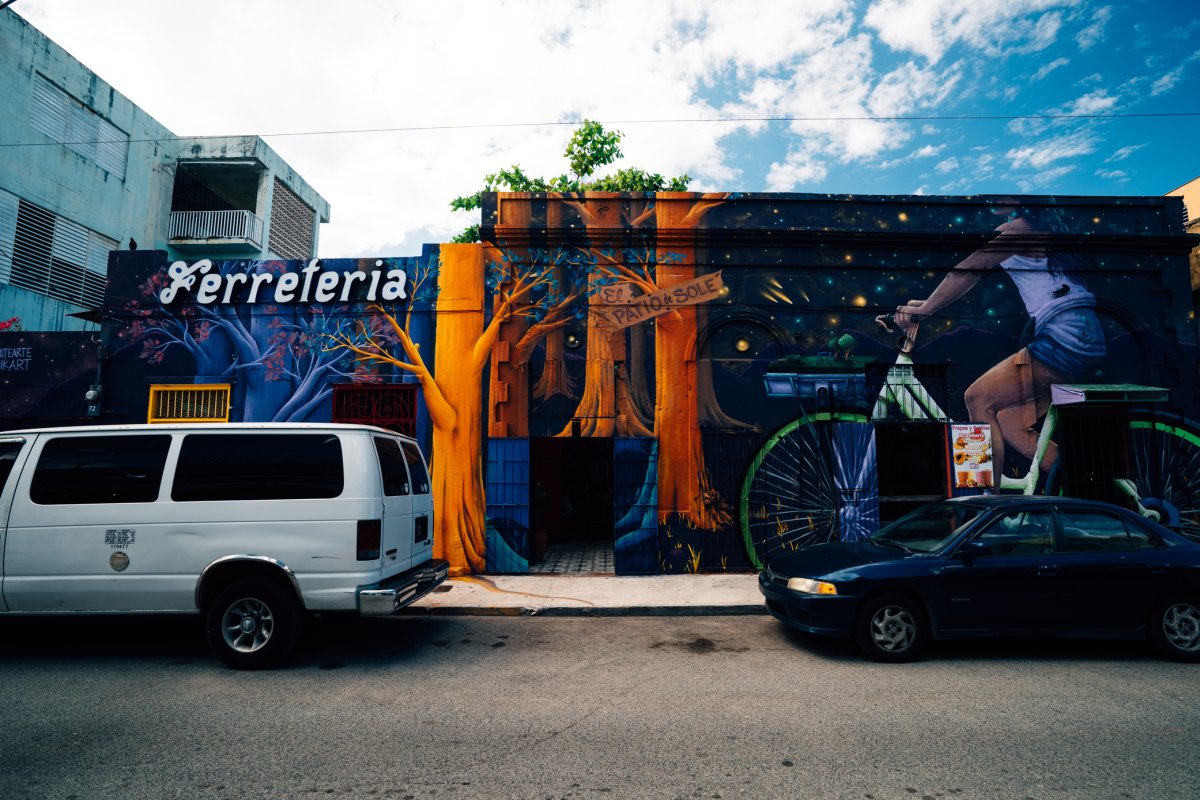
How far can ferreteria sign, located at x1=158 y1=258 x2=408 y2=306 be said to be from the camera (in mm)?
10433

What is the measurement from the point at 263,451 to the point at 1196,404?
14351mm

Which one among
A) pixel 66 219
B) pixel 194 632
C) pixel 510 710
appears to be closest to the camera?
pixel 510 710

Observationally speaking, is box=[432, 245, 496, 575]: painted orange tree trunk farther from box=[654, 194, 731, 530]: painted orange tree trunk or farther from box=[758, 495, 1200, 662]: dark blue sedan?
box=[758, 495, 1200, 662]: dark blue sedan

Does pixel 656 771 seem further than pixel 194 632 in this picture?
No

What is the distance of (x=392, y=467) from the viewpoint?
610 cm

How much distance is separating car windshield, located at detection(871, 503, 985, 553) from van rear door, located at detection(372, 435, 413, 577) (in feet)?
A: 16.5

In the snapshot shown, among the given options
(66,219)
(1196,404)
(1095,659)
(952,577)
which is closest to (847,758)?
(952,577)

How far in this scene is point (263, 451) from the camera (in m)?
5.62

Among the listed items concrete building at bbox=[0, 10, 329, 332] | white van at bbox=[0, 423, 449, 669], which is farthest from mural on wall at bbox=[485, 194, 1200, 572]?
concrete building at bbox=[0, 10, 329, 332]

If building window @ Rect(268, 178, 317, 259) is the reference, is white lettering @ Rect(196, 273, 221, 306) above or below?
below

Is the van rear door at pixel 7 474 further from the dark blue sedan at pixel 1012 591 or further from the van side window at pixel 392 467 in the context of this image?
the dark blue sedan at pixel 1012 591

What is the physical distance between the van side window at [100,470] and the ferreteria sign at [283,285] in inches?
205

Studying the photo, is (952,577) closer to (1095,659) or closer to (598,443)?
(1095,659)

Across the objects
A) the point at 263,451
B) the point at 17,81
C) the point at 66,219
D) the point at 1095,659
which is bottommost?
the point at 1095,659
